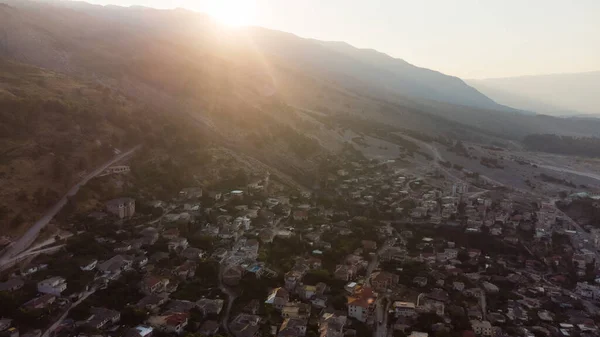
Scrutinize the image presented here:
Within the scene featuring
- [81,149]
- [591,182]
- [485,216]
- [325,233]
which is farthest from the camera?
[591,182]

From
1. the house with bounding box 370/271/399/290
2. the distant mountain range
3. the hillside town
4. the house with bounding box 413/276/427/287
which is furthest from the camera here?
the distant mountain range

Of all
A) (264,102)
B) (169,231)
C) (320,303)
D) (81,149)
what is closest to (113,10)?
(264,102)

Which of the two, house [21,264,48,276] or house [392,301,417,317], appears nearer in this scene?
house [21,264,48,276]

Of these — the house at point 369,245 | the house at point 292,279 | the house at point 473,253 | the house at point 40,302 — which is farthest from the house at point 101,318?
the house at point 473,253

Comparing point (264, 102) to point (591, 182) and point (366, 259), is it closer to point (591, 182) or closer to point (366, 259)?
point (366, 259)

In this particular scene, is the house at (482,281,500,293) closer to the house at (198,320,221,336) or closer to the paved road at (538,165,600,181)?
the house at (198,320,221,336)

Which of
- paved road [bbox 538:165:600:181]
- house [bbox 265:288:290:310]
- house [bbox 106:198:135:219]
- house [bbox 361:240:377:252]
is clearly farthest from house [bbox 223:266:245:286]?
paved road [bbox 538:165:600:181]

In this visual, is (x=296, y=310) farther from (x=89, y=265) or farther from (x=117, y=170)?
(x=117, y=170)
